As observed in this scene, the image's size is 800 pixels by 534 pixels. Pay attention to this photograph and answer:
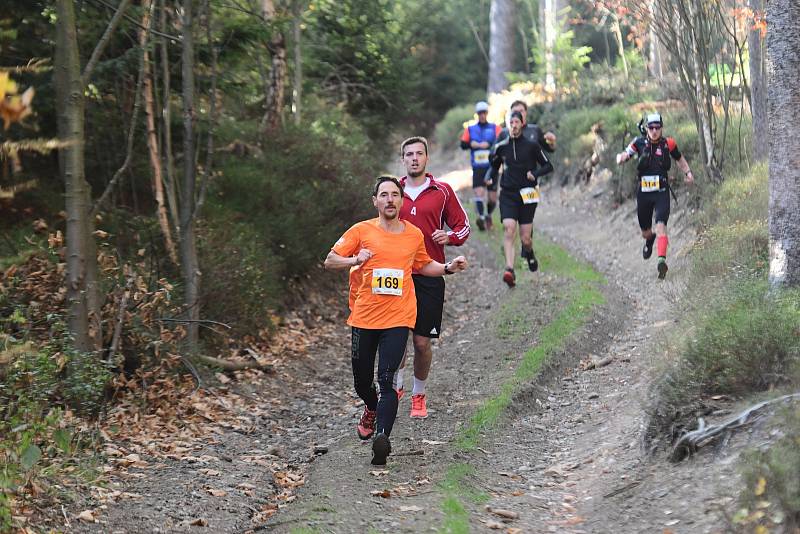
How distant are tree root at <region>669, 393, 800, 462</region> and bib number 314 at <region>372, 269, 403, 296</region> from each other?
2.33m

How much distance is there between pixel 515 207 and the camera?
13102 millimetres

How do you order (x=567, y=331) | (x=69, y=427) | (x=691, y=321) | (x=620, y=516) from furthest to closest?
1. (x=567, y=331)
2. (x=691, y=321)
3. (x=69, y=427)
4. (x=620, y=516)

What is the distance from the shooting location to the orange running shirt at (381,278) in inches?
281

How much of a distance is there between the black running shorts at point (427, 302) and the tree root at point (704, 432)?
2.49 m

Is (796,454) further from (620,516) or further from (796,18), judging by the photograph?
(796,18)

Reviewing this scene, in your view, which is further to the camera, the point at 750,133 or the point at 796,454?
the point at 750,133

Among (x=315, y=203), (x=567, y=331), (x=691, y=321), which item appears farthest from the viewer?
(x=315, y=203)

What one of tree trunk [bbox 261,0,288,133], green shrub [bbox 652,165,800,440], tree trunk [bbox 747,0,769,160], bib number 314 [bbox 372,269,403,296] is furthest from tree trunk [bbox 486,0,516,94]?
bib number 314 [bbox 372,269,403,296]

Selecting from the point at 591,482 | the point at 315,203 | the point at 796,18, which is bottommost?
the point at 591,482

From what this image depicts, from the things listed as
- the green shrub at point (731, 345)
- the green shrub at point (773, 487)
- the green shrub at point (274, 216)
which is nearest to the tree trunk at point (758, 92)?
the green shrub at point (731, 345)

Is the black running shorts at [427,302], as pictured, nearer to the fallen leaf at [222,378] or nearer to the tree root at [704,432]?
the tree root at [704,432]

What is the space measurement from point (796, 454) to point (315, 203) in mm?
10503

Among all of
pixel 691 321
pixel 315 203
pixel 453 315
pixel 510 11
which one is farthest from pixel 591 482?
pixel 510 11

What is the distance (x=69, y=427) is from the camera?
7488 millimetres
